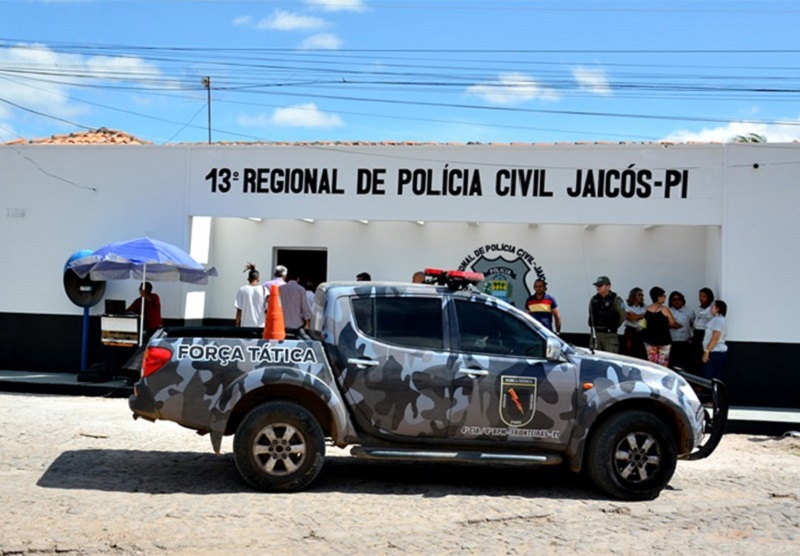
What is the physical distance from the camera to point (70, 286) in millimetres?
14250

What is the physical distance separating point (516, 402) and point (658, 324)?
612 cm

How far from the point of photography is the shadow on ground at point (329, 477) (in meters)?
7.61

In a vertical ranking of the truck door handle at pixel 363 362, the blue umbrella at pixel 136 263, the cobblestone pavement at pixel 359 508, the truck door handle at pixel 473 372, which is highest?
the blue umbrella at pixel 136 263

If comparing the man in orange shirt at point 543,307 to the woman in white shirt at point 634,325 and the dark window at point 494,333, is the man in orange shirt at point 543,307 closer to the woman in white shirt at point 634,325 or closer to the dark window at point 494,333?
the woman in white shirt at point 634,325

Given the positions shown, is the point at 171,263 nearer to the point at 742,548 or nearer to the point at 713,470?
the point at 713,470

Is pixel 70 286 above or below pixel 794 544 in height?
above

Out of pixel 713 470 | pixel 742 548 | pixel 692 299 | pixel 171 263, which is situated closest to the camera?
pixel 742 548

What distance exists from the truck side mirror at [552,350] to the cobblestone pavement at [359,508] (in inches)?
47.7

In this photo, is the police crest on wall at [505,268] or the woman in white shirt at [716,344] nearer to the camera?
the woman in white shirt at [716,344]

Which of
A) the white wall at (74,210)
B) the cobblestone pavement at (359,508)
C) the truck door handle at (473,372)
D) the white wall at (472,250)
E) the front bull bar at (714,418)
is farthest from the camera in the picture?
the white wall at (74,210)

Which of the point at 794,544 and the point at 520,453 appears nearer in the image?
the point at 794,544

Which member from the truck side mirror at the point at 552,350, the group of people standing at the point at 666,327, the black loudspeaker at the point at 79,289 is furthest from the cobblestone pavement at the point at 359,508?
the black loudspeaker at the point at 79,289

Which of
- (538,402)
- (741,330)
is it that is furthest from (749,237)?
(538,402)

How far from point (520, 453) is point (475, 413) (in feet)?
1.72
